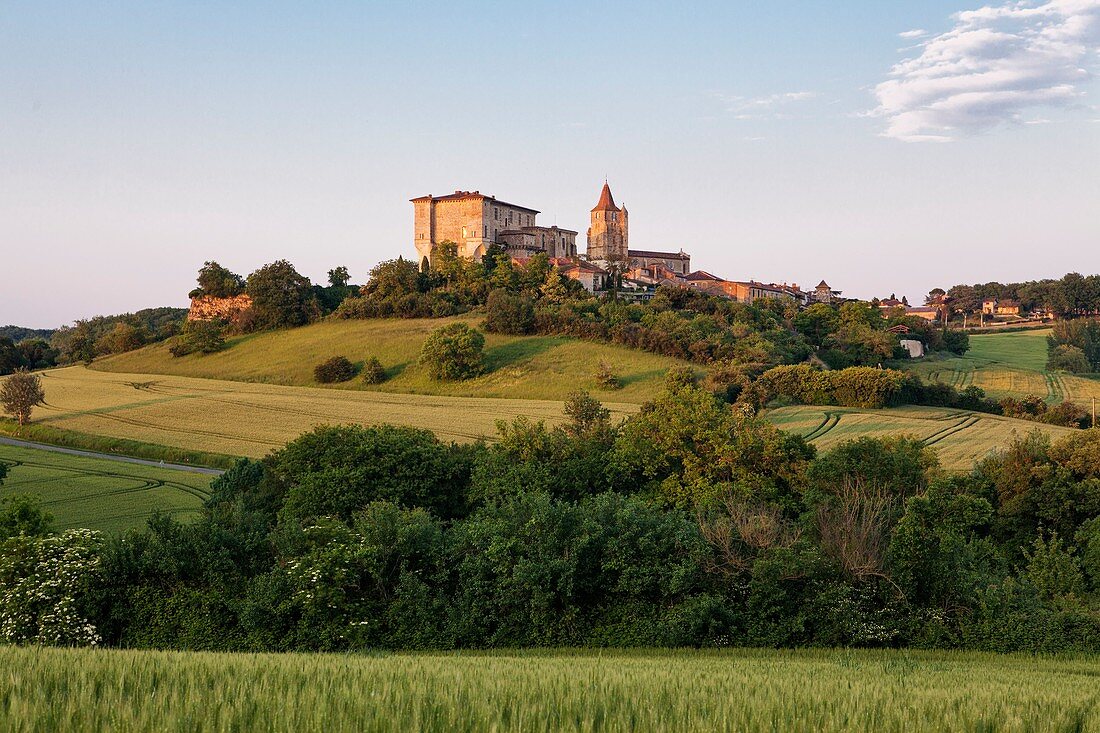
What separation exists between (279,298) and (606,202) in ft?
254

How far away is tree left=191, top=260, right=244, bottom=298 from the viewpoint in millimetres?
121062

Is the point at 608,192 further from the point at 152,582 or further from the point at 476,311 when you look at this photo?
the point at 152,582

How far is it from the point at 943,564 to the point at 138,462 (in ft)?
172

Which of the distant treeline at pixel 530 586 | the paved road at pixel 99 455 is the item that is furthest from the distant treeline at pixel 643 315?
the distant treeline at pixel 530 586

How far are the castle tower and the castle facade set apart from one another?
72.4 ft

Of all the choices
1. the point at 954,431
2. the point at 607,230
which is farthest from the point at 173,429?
the point at 607,230

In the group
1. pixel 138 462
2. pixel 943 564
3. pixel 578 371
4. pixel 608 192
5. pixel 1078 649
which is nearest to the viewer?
pixel 1078 649

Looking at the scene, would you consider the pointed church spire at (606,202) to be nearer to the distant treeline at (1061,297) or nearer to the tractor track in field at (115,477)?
the distant treeline at (1061,297)

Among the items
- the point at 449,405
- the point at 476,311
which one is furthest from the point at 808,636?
the point at 476,311

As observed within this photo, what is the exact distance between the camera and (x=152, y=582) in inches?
917

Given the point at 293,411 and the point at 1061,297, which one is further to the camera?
the point at 1061,297

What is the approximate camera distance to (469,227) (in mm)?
144375

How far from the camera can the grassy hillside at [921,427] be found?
57.3 meters

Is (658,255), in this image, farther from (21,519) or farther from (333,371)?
(21,519)
